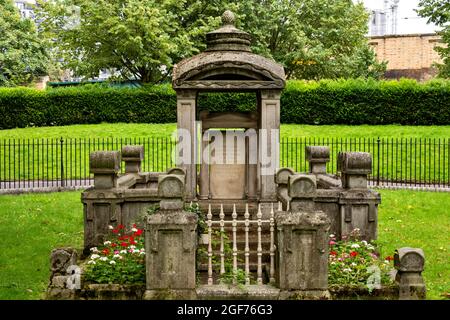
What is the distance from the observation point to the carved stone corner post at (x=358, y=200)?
10.9 m

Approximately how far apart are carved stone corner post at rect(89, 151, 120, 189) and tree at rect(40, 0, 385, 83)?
1992 centimetres

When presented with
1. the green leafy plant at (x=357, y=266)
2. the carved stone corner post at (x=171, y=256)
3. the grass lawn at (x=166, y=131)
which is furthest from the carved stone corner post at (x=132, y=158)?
the grass lawn at (x=166, y=131)

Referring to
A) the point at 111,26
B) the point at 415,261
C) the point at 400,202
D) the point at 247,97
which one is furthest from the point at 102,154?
the point at 111,26

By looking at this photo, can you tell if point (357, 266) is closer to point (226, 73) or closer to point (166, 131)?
point (226, 73)

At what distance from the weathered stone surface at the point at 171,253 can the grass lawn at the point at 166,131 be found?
17.7m

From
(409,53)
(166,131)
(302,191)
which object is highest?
(409,53)

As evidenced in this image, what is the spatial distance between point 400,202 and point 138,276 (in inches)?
406

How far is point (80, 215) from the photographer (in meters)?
15.3

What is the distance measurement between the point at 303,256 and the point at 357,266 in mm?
1271

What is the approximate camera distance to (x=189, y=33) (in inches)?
1291

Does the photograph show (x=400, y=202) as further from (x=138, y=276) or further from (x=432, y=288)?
(x=138, y=276)

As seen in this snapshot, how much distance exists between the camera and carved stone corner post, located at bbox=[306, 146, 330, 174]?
13.9 meters

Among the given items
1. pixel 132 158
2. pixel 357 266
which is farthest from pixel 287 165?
pixel 357 266

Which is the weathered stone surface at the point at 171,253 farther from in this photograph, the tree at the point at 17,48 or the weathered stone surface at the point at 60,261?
the tree at the point at 17,48
